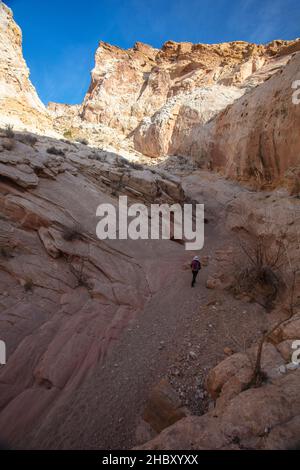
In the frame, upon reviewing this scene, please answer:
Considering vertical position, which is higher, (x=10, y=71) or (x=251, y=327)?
(x=10, y=71)

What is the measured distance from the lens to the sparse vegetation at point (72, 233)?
6.98m

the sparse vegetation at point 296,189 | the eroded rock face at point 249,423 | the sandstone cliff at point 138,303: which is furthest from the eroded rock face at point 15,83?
the eroded rock face at point 249,423

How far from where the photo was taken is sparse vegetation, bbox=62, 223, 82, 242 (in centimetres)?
698

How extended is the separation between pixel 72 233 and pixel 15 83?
57.0 feet

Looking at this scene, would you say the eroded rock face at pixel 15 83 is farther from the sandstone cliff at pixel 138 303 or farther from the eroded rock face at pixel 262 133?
the eroded rock face at pixel 262 133

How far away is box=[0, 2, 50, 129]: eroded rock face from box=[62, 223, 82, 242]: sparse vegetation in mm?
11214

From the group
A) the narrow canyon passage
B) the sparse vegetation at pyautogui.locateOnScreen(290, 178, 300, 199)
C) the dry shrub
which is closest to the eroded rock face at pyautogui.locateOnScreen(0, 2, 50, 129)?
the narrow canyon passage

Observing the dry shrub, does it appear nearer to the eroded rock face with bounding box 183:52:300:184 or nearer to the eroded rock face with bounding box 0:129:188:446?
the eroded rock face with bounding box 0:129:188:446

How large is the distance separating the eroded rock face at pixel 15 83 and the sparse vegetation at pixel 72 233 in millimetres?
11214
